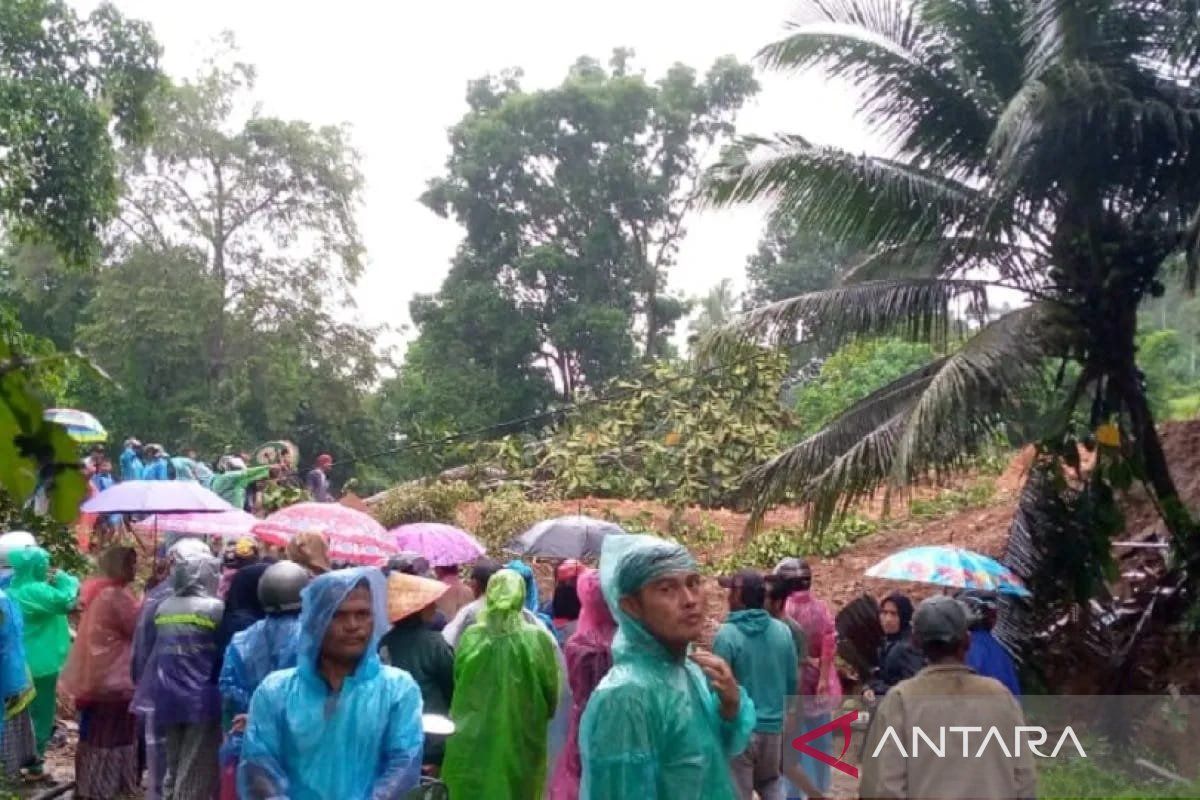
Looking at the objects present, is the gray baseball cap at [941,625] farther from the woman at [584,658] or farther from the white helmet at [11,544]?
the white helmet at [11,544]

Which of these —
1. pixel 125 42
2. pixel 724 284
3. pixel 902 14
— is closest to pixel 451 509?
pixel 125 42

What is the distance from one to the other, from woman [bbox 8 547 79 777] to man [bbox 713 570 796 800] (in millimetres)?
4554

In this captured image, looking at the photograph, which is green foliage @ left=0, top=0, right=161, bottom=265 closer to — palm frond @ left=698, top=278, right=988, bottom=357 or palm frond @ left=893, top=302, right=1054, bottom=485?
palm frond @ left=698, top=278, right=988, bottom=357

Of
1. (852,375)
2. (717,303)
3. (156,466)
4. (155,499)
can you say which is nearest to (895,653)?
(155,499)

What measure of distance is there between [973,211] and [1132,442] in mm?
2203

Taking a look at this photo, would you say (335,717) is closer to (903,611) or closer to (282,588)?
(282,588)

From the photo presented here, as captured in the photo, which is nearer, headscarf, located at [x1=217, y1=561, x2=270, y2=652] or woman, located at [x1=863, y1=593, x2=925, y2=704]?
headscarf, located at [x1=217, y1=561, x2=270, y2=652]

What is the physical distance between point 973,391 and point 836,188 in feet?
6.92

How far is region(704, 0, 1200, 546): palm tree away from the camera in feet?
30.7

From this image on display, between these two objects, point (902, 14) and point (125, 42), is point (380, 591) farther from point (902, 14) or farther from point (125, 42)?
point (125, 42)

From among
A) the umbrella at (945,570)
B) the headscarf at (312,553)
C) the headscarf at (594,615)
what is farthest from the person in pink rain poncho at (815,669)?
the headscarf at (312,553)

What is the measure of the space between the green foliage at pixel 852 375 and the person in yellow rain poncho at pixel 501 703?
17809 millimetres

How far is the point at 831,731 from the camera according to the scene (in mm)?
7738

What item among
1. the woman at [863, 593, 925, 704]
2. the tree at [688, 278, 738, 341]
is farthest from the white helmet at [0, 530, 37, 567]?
the tree at [688, 278, 738, 341]
